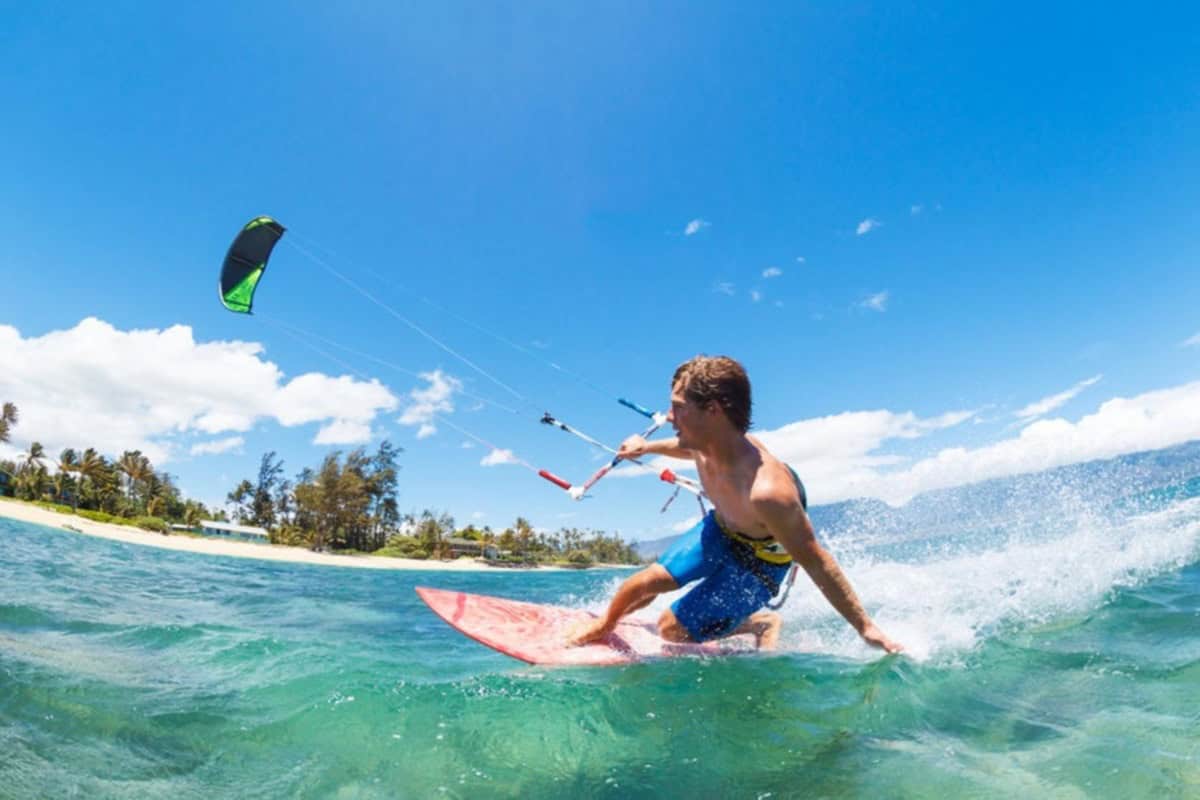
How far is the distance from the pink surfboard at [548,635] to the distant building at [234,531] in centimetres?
8397

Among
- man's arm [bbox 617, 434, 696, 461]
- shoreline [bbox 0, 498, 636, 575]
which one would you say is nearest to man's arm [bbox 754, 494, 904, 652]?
man's arm [bbox 617, 434, 696, 461]

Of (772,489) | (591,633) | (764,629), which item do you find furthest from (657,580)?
(764,629)

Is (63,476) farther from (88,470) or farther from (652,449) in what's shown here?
(652,449)

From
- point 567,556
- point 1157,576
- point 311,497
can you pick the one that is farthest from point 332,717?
point 567,556

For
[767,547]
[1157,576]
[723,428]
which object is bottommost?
[1157,576]

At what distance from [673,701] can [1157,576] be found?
26.3ft

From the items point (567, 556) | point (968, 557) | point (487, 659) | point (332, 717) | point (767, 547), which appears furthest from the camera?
point (567, 556)

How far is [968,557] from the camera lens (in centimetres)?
1114

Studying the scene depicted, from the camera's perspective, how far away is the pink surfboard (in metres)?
4.62

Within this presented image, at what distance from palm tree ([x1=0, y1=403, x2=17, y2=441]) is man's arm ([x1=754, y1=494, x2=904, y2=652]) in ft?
250

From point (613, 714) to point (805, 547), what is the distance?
5.04ft

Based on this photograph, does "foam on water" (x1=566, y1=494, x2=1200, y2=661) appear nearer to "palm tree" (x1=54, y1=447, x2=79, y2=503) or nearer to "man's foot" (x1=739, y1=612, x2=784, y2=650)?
"man's foot" (x1=739, y1=612, x2=784, y2=650)

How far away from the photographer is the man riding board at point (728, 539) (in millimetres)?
3602

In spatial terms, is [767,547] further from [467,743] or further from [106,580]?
[106,580]
